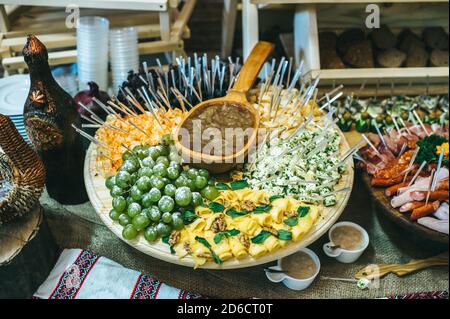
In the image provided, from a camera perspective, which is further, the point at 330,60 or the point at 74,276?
the point at 330,60

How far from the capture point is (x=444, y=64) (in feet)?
9.29

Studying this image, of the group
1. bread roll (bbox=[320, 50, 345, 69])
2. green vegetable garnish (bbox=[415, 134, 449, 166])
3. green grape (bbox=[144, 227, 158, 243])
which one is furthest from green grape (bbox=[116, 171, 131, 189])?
bread roll (bbox=[320, 50, 345, 69])

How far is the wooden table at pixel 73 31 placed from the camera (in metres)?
2.56

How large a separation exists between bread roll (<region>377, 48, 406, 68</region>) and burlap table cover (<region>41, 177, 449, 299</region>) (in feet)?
3.48

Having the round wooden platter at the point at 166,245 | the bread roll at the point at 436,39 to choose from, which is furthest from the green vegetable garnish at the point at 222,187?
the bread roll at the point at 436,39

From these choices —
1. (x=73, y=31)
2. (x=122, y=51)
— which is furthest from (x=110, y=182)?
(x=73, y=31)

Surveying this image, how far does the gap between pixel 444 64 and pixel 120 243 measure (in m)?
2.36

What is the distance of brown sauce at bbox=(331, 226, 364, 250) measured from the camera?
2.06 metres

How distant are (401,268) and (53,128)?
177 cm

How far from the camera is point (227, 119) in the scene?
2.11 metres

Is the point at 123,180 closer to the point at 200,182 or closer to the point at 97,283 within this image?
the point at 200,182

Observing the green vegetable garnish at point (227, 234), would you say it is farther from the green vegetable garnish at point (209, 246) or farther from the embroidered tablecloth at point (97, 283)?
the embroidered tablecloth at point (97, 283)

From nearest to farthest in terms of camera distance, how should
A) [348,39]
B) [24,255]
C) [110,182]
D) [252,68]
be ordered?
[24,255] < [110,182] < [252,68] < [348,39]
